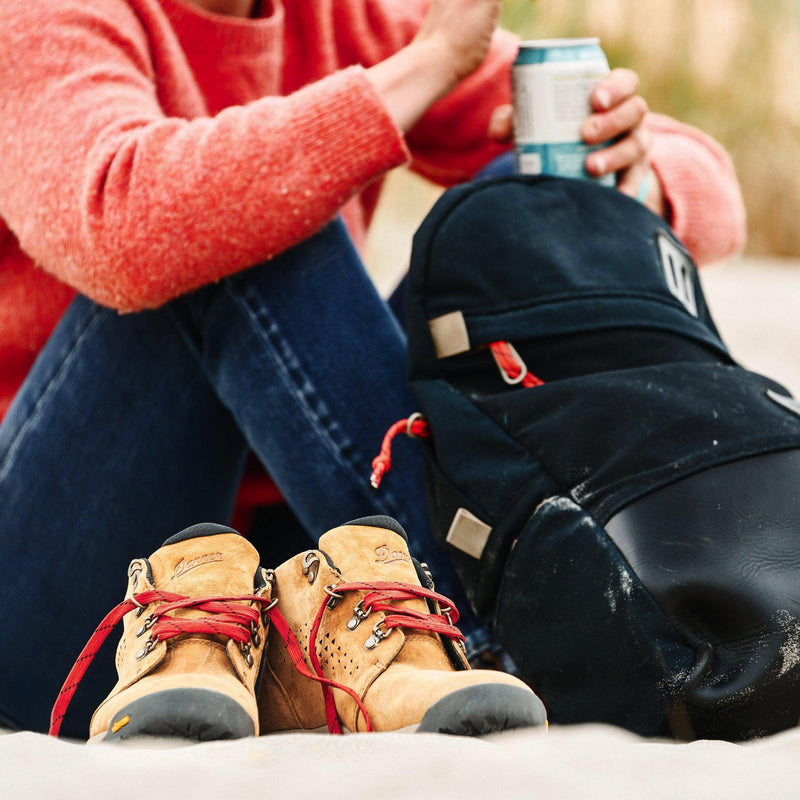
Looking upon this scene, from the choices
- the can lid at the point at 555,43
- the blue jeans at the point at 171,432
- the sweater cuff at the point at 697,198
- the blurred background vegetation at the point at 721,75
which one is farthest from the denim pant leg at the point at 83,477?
the blurred background vegetation at the point at 721,75

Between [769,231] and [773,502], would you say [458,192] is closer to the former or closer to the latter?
[773,502]

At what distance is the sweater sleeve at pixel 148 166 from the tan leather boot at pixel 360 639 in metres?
0.29

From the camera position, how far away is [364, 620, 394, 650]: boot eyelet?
0.62 meters

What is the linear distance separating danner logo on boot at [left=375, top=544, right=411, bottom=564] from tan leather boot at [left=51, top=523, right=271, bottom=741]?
3.0 inches

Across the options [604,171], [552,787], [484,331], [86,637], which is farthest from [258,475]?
[552,787]

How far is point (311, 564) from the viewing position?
663 millimetres

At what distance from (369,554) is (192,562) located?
4.6 inches

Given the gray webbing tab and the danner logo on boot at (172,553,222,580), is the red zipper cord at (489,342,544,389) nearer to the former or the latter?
the gray webbing tab

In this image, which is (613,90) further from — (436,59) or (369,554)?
(369,554)

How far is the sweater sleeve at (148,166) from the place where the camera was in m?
0.83

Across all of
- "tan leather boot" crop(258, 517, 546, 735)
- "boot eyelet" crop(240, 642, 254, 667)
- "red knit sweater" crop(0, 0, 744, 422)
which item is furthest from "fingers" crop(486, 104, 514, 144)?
"boot eyelet" crop(240, 642, 254, 667)

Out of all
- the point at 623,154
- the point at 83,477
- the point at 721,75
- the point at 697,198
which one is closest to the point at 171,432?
the point at 83,477

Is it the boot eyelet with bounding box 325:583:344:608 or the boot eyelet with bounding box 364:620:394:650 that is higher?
the boot eyelet with bounding box 325:583:344:608

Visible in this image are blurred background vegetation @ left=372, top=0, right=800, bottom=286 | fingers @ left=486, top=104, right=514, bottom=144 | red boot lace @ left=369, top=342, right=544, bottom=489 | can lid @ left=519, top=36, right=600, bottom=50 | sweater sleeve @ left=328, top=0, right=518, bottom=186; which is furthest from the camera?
blurred background vegetation @ left=372, top=0, right=800, bottom=286
